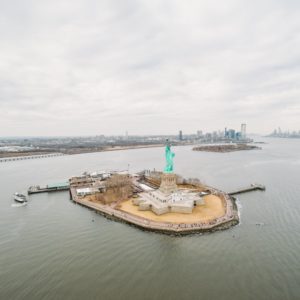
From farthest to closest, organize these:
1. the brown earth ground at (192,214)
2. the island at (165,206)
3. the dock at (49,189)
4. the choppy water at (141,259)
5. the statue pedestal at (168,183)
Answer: the dock at (49,189)
the statue pedestal at (168,183)
the brown earth ground at (192,214)
the island at (165,206)
the choppy water at (141,259)

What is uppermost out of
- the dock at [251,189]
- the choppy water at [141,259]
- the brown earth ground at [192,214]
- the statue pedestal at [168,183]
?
the statue pedestal at [168,183]

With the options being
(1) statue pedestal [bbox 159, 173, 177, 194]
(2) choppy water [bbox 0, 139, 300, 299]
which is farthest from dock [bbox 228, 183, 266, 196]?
(1) statue pedestal [bbox 159, 173, 177, 194]

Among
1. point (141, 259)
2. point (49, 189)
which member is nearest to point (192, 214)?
point (141, 259)

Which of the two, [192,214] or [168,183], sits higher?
[168,183]

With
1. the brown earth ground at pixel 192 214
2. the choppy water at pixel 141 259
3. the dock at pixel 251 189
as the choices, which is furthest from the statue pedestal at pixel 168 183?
the dock at pixel 251 189

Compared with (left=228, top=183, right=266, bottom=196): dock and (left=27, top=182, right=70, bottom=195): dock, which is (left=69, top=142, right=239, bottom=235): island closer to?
(left=27, top=182, right=70, bottom=195): dock

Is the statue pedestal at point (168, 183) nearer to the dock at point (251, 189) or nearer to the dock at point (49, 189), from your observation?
the dock at point (251, 189)

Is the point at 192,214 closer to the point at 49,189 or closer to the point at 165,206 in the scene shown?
the point at 165,206

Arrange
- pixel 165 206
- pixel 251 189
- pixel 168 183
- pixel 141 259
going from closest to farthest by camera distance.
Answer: pixel 141 259 < pixel 165 206 < pixel 168 183 < pixel 251 189

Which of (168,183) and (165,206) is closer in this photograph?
(165,206)

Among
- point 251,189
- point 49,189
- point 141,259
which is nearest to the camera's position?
point 141,259
